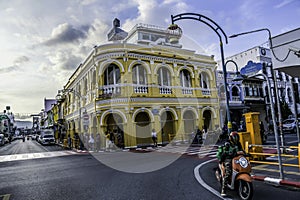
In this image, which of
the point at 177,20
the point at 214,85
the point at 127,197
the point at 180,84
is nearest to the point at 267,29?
the point at 177,20

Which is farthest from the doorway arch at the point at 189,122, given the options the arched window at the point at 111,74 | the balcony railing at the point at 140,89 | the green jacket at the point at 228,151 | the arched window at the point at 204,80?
the green jacket at the point at 228,151

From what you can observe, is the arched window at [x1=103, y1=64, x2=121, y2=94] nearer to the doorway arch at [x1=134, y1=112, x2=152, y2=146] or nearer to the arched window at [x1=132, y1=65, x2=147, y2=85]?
the arched window at [x1=132, y1=65, x2=147, y2=85]

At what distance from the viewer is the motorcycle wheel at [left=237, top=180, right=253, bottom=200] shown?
5.36 meters

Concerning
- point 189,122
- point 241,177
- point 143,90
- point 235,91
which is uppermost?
point 235,91

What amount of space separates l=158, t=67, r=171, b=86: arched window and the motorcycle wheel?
19.3 meters

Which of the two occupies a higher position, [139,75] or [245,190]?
[139,75]

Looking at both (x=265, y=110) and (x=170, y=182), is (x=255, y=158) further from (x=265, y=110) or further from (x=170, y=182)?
(x=265, y=110)

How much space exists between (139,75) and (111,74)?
2.93 m

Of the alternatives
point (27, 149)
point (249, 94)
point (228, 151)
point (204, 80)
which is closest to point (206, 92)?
point (204, 80)

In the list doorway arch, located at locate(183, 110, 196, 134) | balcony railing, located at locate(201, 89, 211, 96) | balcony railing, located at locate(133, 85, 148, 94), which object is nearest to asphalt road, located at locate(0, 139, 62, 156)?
balcony railing, located at locate(133, 85, 148, 94)

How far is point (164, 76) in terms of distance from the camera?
2556cm

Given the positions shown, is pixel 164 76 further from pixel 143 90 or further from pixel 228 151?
pixel 228 151

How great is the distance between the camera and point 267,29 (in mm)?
11438

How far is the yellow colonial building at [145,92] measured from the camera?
71.0 ft
